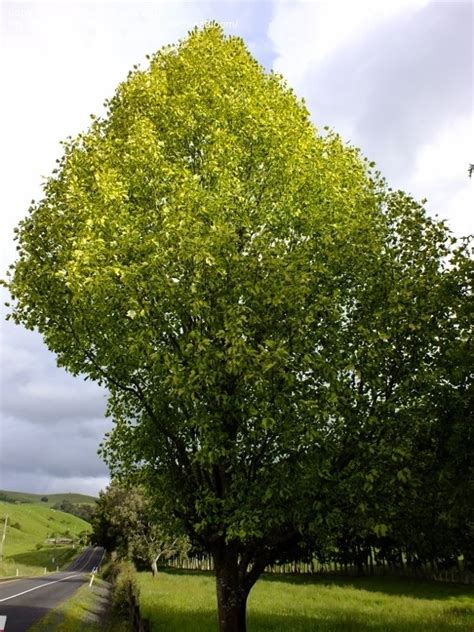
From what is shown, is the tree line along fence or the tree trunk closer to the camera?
the tree trunk

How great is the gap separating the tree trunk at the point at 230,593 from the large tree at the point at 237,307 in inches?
2.6

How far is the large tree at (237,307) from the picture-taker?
13492 millimetres

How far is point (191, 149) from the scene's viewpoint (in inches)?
690

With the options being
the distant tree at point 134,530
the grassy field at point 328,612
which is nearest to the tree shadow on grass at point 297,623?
the grassy field at point 328,612

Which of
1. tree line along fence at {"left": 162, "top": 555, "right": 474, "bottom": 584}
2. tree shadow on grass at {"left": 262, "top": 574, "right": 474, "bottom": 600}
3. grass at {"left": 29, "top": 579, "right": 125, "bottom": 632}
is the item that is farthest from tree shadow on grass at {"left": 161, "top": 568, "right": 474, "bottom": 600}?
grass at {"left": 29, "top": 579, "right": 125, "bottom": 632}

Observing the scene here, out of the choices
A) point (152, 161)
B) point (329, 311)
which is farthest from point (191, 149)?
point (329, 311)

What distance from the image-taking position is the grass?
2525cm

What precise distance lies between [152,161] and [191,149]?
2.10m

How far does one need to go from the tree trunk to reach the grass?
10169 mm

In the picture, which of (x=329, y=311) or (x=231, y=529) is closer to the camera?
(x=231, y=529)

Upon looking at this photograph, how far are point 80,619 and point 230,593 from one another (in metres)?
17.3

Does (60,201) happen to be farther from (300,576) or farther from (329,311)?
(300,576)

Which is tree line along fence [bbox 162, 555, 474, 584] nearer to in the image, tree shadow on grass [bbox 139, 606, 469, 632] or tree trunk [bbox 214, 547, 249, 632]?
tree shadow on grass [bbox 139, 606, 469, 632]

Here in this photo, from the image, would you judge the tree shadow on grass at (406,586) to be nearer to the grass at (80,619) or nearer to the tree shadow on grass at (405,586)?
the tree shadow on grass at (405,586)
